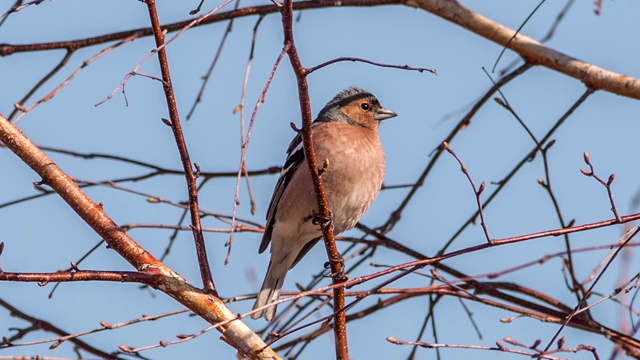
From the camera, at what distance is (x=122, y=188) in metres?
6.02

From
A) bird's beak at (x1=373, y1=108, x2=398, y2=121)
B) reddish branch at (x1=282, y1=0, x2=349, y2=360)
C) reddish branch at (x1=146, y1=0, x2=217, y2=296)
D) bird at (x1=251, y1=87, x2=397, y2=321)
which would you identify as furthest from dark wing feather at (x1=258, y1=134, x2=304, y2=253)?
reddish branch at (x1=146, y1=0, x2=217, y2=296)

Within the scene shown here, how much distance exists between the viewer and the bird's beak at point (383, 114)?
7945 millimetres

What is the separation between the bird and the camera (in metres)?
6.76

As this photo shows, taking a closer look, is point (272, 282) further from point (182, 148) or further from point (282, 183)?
point (182, 148)

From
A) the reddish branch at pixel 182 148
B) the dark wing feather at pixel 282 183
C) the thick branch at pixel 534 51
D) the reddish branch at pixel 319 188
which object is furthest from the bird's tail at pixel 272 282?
the thick branch at pixel 534 51

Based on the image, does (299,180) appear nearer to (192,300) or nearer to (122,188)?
(122,188)

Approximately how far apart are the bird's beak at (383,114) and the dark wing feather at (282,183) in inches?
37.9

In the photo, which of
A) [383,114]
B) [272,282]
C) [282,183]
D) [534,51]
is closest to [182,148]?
[282,183]

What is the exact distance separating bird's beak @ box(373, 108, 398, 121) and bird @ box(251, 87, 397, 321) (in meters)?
0.46

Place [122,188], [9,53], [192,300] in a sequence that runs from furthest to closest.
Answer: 1. [9,53]
2. [122,188]
3. [192,300]

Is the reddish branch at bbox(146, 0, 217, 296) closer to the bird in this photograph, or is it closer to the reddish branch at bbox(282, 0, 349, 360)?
the reddish branch at bbox(282, 0, 349, 360)

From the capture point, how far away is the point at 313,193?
6672 mm

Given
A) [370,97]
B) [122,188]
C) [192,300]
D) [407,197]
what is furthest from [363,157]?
[192,300]

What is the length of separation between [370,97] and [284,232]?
5.46 ft
